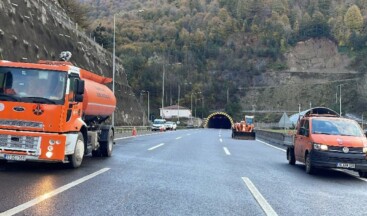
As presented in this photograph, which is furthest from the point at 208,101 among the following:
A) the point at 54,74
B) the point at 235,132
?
the point at 54,74

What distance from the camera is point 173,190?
8.91 meters

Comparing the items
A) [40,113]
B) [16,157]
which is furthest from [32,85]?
[16,157]

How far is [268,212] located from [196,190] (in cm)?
232

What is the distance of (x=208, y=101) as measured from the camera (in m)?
152

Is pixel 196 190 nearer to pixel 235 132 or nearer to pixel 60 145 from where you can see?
pixel 60 145

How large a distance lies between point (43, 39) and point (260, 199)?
131 feet

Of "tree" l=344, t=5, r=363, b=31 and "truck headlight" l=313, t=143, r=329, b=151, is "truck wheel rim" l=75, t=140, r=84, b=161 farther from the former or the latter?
"tree" l=344, t=5, r=363, b=31

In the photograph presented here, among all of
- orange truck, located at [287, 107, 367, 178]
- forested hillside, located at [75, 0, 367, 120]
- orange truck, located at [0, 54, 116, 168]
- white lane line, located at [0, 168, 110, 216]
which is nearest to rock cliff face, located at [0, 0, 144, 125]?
orange truck, located at [0, 54, 116, 168]

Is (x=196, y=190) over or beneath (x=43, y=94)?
beneath

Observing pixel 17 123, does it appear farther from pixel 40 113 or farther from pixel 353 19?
pixel 353 19

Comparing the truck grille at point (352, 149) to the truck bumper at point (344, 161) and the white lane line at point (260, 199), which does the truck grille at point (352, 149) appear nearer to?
the truck bumper at point (344, 161)

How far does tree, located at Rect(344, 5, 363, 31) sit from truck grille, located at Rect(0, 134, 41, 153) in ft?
595

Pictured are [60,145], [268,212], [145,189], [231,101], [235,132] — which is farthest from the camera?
[231,101]

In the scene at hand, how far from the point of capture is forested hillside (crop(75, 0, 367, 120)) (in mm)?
148875
